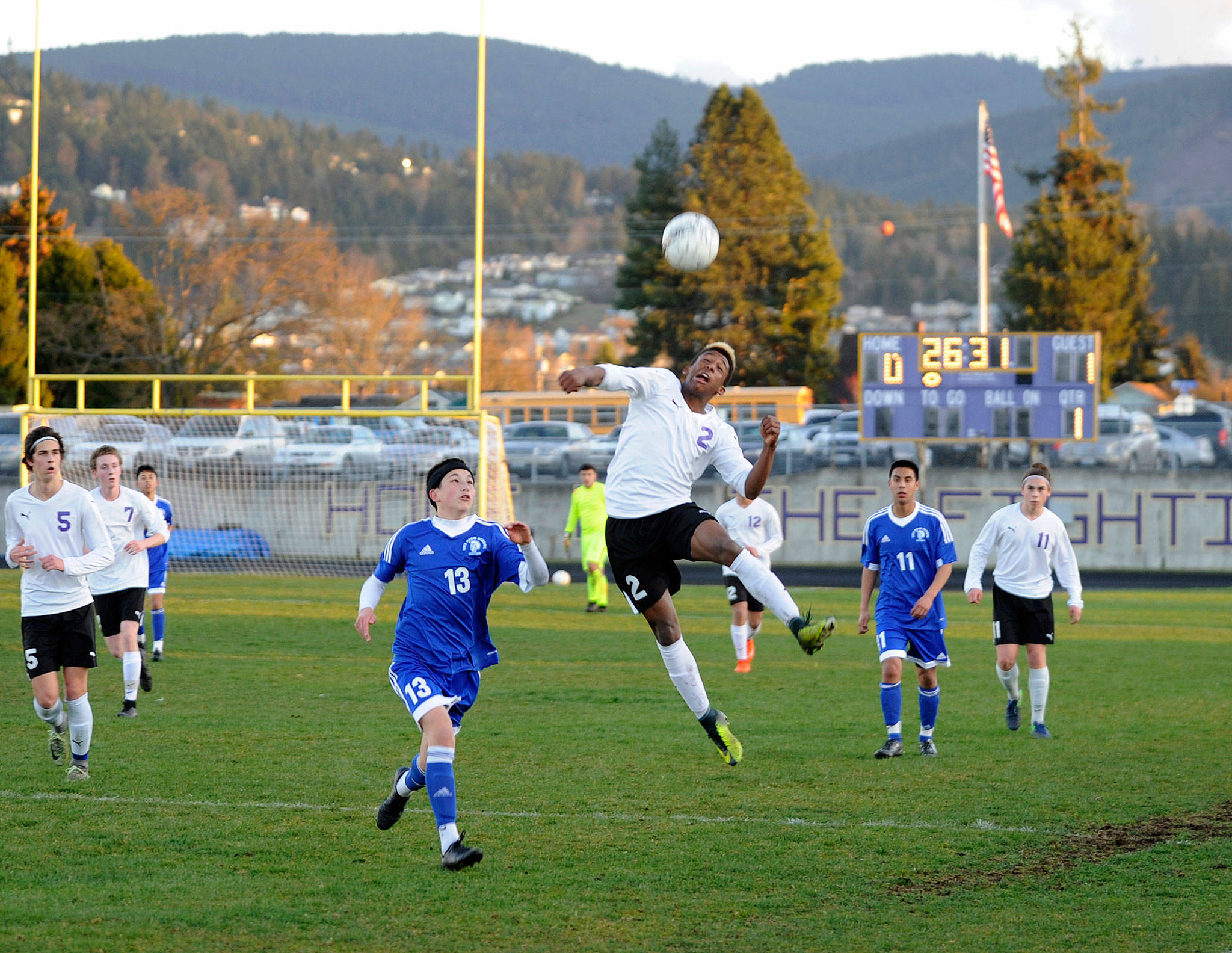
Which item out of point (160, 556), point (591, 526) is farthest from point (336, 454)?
point (160, 556)

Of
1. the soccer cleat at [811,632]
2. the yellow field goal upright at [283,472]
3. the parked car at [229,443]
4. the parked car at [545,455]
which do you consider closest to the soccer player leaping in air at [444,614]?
the soccer cleat at [811,632]

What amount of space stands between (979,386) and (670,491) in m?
21.6

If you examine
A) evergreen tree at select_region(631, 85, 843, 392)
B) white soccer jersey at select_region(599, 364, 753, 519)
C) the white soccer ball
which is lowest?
white soccer jersey at select_region(599, 364, 753, 519)

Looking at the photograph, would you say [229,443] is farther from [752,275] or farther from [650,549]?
[752,275]

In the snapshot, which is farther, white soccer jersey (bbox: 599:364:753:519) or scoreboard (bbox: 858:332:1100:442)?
scoreboard (bbox: 858:332:1100:442)

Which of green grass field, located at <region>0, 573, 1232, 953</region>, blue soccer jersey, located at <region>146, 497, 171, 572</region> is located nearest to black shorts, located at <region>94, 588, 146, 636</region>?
green grass field, located at <region>0, 573, 1232, 953</region>

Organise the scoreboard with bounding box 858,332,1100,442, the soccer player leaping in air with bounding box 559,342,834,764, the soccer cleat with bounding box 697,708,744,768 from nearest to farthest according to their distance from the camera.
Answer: the soccer player leaping in air with bounding box 559,342,834,764
the soccer cleat with bounding box 697,708,744,768
the scoreboard with bounding box 858,332,1100,442

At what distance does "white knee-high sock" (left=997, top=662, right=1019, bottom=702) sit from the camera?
11.2 m

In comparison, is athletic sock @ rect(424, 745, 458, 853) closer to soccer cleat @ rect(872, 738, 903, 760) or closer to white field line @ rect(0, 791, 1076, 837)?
white field line @ rect(0, 791, 1076, 837)

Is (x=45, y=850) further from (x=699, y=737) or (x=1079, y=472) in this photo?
(x=1079, y=472)

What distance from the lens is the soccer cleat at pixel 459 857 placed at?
656cm

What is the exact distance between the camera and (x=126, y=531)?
40.5 ft

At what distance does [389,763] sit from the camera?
9.55 m

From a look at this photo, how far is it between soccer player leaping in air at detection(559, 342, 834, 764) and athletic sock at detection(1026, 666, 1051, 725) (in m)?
3.63
